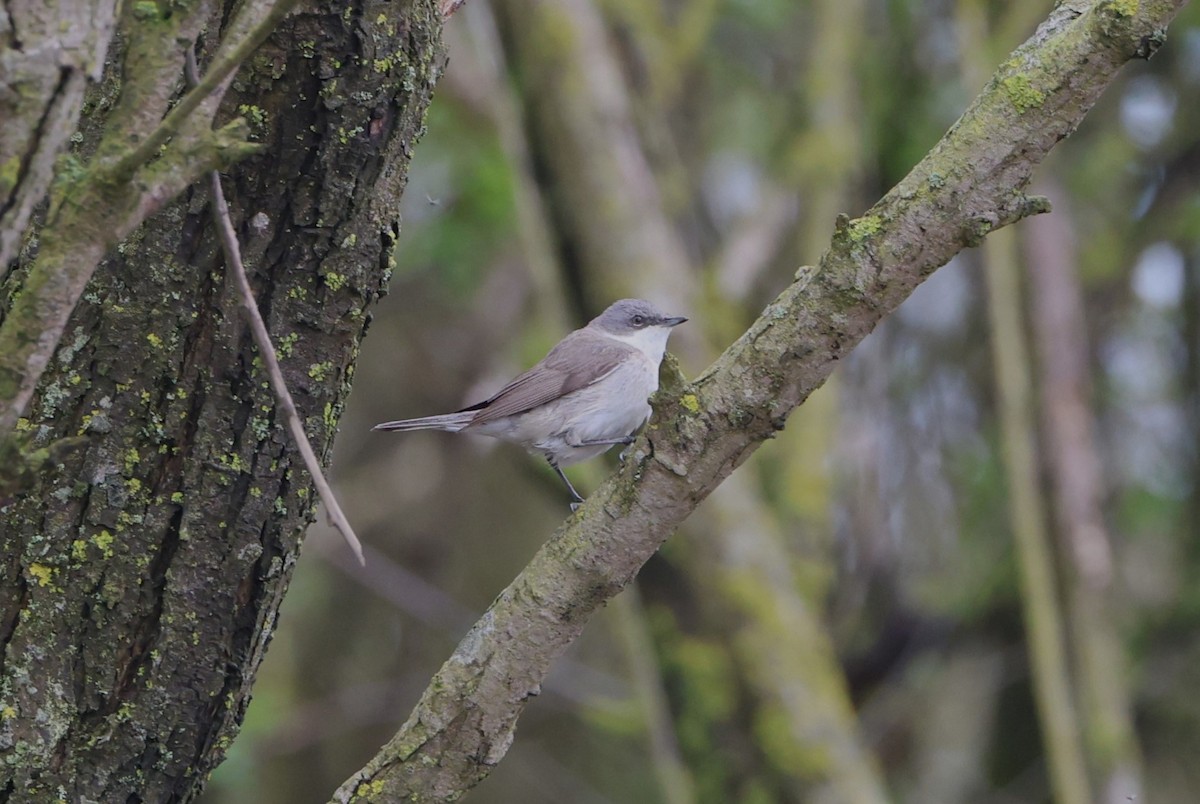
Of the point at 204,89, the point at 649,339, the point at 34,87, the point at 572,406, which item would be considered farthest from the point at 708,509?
the point at 34,87

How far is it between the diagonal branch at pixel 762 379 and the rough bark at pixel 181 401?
55 centimetres

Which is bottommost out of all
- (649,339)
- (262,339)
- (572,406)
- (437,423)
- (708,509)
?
(262,339)

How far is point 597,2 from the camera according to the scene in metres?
7.39

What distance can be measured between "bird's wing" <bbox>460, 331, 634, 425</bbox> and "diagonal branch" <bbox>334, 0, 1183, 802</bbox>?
2618mm

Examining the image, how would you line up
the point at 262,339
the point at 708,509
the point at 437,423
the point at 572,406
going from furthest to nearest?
the point at 708,509 < the point at 572,406 < the point at 437,423 < the point at 262,339

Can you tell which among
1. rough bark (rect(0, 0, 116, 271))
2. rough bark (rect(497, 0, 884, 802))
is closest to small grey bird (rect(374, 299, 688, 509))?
rough bark (rect(497, 0, 884, 802))

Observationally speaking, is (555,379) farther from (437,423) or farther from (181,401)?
(181,401)

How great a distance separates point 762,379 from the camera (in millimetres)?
2469

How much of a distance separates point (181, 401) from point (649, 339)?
339 cm

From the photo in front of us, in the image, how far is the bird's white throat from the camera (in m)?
5.66

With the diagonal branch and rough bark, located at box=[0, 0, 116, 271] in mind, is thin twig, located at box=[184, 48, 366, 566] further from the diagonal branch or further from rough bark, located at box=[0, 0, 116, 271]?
the diagonal branch

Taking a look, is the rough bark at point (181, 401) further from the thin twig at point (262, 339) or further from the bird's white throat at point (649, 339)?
the bird's white throat at point (649, 339)

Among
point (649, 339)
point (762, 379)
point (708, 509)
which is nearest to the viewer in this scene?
point (762, 379)

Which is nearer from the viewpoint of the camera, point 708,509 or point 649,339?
point 649,339
